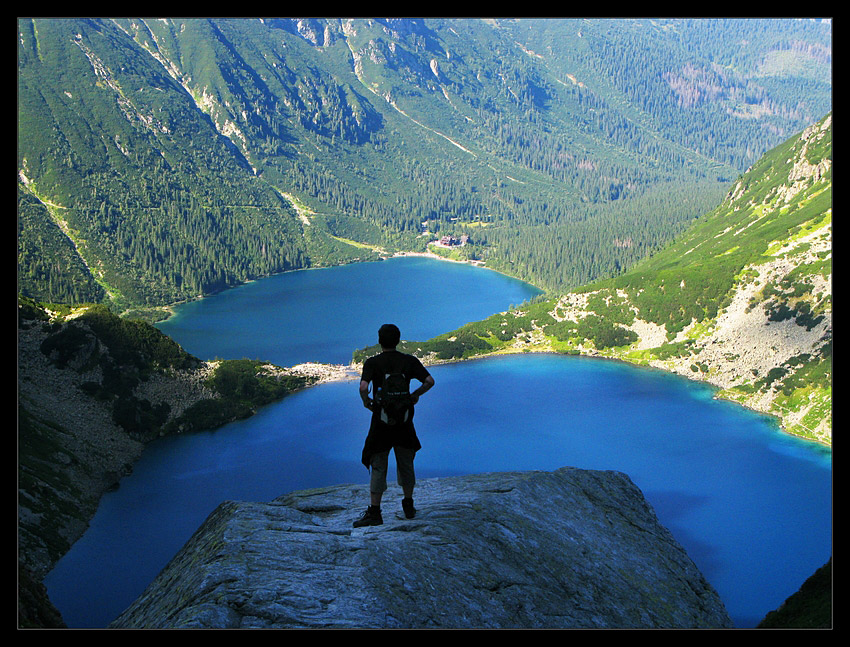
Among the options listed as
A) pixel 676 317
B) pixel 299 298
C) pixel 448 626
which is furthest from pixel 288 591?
pixel 299 298

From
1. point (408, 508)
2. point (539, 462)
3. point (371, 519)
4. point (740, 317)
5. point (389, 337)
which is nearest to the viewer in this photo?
point (389, 337)

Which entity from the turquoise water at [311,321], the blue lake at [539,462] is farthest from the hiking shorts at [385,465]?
the turquoise water at [311,321]

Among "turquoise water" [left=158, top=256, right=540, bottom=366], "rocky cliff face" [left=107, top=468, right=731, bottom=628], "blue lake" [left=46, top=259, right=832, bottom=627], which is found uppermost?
"turquoise water" [left=158, top=256, right=540, bottom=366]

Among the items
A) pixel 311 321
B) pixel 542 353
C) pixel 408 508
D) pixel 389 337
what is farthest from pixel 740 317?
pixel 389 337

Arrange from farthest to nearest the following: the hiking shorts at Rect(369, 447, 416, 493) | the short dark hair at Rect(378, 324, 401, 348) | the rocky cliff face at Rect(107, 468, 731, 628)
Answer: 1. the hiking shorts at Rect(369, 447, 416, 493)
2. the short dark hair at Rect(378, 324, 401, 348)
3. the rocky cliff face at Rect(107, 468, 731, 628)

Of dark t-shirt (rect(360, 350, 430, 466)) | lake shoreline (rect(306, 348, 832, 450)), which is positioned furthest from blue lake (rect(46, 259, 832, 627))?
dark t-shirt (rect(360, 350, 430, 466))

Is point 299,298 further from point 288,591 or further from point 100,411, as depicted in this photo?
point 288,591

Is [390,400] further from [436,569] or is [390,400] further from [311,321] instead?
[311,321]

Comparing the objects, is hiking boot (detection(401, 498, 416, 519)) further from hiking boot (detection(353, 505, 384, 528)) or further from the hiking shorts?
the hiking shorts
